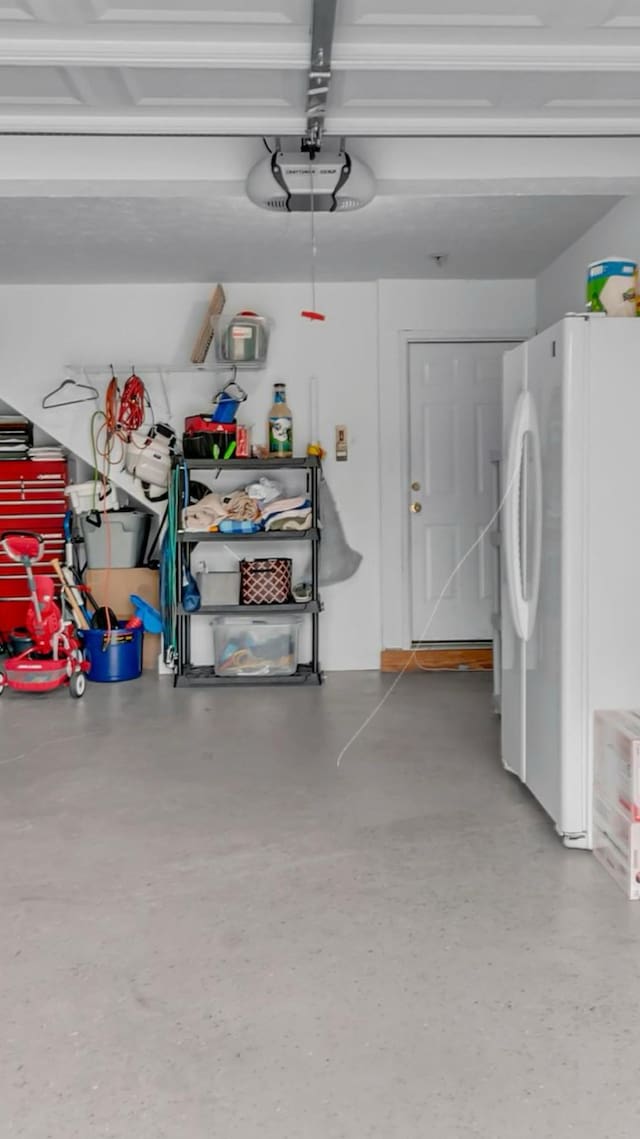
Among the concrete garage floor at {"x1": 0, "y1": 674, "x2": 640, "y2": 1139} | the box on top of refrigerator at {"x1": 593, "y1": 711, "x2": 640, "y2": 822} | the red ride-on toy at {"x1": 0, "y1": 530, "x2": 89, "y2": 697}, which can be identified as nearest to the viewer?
the concrete garage floor at {"x1": 0, "y1": 674, "x2": 640, "y2": 1139}

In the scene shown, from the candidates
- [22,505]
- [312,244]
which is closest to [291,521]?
[312,244]

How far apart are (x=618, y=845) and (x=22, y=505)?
5.03 metres

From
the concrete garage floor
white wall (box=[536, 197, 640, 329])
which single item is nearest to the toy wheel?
the concrete garage floor

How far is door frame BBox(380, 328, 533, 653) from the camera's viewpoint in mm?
6004

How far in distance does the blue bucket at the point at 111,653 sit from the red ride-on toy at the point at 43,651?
13cm

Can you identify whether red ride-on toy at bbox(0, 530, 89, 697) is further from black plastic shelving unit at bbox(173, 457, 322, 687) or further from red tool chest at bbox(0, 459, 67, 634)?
red tool chest at bbox(0, 459, 67, 634)

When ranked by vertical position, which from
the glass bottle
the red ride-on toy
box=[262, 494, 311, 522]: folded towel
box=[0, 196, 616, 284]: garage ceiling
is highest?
box=[0, 196, 616, 284]: garage ceiling

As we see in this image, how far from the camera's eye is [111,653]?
5691mm

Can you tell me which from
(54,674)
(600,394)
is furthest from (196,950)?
(54,674)

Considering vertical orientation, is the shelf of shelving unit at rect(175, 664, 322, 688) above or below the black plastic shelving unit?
below

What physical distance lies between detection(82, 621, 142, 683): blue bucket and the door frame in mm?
1646

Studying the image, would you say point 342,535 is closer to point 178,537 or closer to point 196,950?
point 178,537

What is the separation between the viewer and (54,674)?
5246 mm

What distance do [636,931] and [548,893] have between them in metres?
0.30
